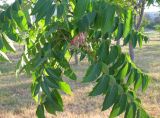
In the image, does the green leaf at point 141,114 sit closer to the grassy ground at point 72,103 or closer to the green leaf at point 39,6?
the green leaf at point 39,6

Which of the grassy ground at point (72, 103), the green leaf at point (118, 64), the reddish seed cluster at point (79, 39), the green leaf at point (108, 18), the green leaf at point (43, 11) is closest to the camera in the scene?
the green leaf at point (43, 11)

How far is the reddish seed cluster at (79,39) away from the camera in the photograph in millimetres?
1517

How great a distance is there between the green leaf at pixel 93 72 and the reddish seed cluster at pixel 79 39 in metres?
0.13

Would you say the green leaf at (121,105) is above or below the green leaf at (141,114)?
above

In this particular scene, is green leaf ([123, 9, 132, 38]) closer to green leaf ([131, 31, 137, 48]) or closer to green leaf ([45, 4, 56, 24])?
green leaf ([131, 31, 137, 48])

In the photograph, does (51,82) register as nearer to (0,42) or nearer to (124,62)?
(0,42)

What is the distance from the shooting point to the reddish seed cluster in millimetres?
1517

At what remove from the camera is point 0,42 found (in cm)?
148

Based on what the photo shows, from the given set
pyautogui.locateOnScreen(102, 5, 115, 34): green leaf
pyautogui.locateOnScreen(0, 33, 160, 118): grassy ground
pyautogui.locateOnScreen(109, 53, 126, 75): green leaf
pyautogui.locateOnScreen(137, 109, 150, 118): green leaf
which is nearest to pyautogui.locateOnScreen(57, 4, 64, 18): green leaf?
pyautogui.locateOnScreen(102, 5, 115, 34): green leaf

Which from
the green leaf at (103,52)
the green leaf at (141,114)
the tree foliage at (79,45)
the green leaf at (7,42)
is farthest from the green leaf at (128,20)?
the green leaf at (7,42)

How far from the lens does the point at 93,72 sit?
1452 millimetres

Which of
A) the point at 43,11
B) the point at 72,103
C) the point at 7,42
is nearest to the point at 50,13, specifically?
the point at 43,11

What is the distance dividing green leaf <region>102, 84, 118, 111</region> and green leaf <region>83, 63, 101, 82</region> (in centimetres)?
8

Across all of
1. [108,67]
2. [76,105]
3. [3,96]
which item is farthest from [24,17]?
[3,96]
